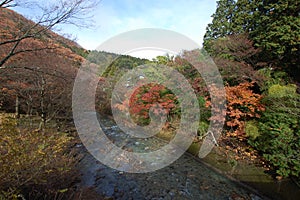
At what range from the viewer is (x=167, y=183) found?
427 cm

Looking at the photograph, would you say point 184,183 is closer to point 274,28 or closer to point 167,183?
point 167,183

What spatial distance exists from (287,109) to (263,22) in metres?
4.61

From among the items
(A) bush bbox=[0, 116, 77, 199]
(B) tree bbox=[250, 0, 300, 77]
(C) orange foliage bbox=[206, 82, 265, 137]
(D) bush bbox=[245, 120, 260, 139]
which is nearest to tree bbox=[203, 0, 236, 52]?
(B) tree bbox=[250, 0, 300, 77]

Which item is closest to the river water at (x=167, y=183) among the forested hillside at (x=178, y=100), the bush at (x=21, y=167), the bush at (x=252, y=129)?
the forested hillside at (x=178, y=100)

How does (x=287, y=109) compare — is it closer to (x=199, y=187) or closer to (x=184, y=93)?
(x=199, y=187)

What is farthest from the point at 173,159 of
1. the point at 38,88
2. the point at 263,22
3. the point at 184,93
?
the point at 263,22

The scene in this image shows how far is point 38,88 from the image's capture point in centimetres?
651

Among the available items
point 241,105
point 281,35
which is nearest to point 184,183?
point 241,105

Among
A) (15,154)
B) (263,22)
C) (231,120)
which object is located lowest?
(15,154)

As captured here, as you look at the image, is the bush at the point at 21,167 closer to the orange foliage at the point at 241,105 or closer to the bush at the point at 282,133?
the bush at the point at 282,133

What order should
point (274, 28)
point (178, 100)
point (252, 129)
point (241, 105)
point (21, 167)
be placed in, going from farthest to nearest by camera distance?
point (178, 100)
point (274, 28)
point (241, 105)
point (252, 129)
point (21, 167)

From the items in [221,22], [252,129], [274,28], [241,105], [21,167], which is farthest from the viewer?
[221,22]

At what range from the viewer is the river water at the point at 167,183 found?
150 inches

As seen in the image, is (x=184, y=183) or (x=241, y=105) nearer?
(x=184, y=183)
